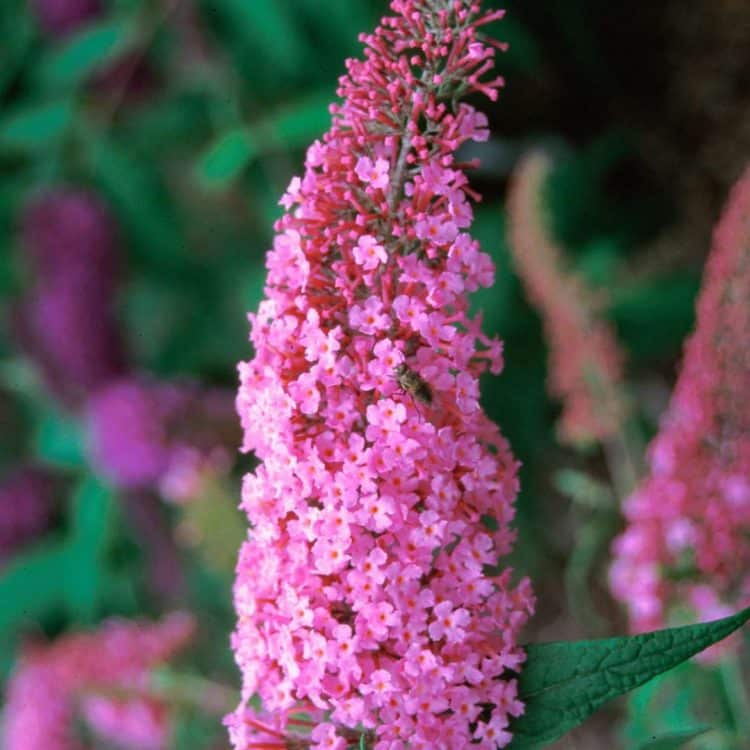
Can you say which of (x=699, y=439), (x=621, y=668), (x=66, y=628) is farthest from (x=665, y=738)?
(x=66, y=628)

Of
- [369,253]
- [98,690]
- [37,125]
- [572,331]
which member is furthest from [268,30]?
[369,253]

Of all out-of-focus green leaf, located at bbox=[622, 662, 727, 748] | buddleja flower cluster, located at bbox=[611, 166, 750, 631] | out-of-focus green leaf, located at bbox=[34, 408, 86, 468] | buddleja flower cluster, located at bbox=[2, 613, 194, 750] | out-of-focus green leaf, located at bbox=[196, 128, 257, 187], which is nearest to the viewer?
buddleja flower cluster, located at bbox=[611, 166, 750, 631]

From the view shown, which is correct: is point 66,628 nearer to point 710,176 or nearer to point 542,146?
point 542,146

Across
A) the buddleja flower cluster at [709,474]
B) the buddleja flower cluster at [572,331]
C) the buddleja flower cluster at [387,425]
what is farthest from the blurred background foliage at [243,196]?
the buddleja flower cluster at [387,425]

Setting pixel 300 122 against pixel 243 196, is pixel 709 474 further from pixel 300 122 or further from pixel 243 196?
pixel 243 196

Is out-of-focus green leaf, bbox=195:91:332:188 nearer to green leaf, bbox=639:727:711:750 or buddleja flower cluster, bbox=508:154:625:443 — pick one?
buddleja flower cluster, bbox=508:154:625:443

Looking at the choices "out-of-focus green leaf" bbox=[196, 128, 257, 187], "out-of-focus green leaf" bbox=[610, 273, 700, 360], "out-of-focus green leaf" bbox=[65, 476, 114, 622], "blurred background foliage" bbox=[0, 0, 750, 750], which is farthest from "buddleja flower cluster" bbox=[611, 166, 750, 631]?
"out-of-focus green leaf" bbox=[65, 476, 114, 622]
